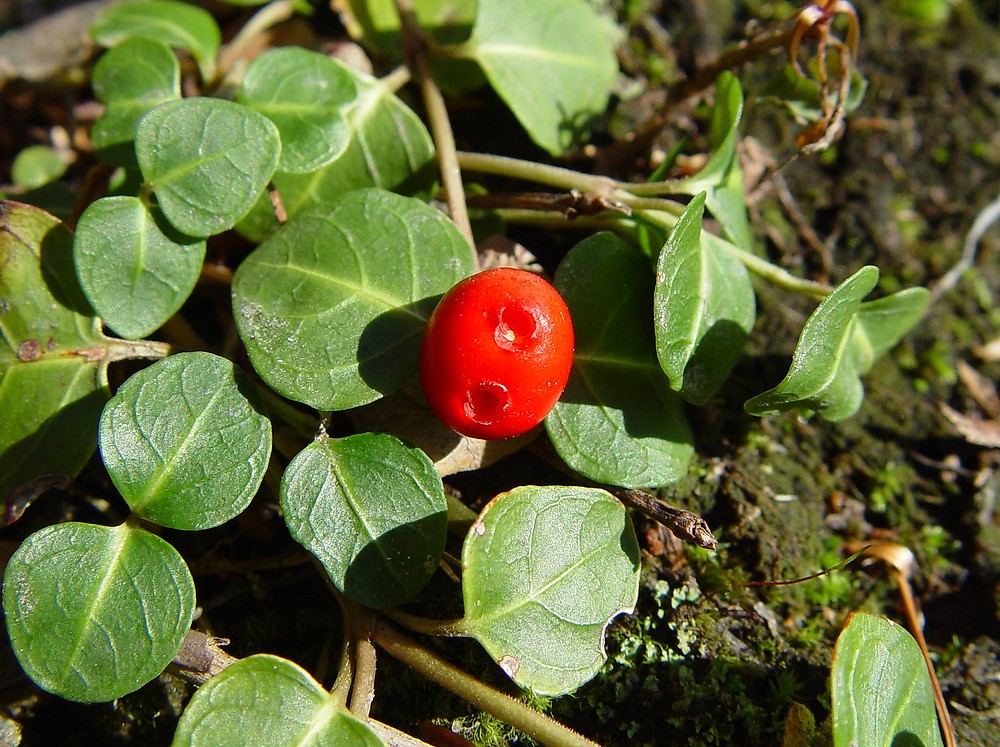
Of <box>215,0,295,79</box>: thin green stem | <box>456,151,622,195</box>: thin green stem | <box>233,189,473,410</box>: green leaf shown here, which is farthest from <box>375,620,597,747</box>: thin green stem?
<box>215,0,295,79</box>: thin green stem

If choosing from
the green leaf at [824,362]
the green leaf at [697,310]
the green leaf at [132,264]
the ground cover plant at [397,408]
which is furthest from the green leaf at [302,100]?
the green leaf at [824,362]

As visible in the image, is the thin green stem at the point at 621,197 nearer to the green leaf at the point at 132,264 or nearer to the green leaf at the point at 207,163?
the green leaf at the point at 207,163

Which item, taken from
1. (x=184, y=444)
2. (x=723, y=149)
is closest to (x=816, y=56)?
(x=723, y=149)

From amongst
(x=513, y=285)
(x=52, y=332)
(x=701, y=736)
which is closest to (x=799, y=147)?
(x=513, y=285)

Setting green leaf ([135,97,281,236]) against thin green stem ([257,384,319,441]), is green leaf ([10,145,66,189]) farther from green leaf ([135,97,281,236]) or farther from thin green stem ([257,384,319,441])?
thin green stem ([257,384,319,441])

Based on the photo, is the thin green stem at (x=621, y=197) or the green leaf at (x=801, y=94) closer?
the thin green stem at (x=621, y=197)

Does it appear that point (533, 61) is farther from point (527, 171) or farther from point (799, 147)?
point (799, 147)

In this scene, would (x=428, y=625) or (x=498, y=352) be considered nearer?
(x=498, y=352)

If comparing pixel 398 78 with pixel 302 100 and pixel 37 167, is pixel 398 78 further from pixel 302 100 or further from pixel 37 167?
pixel 37 167
